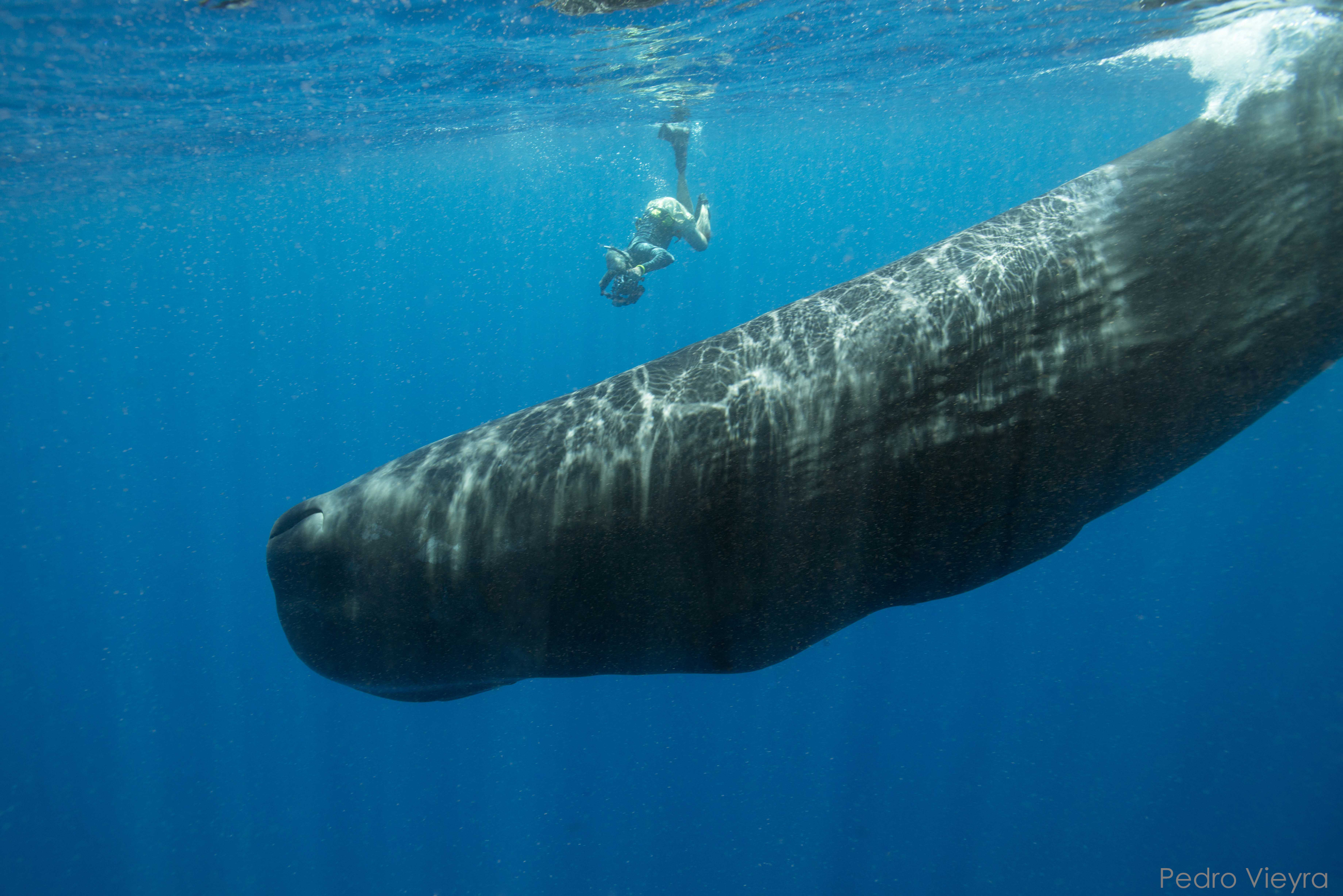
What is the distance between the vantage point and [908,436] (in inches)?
87.2

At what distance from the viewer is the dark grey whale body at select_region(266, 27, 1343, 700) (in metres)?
2.21

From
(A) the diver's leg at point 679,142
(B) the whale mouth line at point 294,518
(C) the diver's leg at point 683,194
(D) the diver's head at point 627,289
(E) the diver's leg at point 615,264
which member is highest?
(A) the diver's leg at point 679,142

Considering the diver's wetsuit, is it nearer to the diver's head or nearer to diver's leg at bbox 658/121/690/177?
the diver's head

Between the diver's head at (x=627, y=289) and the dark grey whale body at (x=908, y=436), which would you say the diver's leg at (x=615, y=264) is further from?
the dark grey whale body at (x=908, y=436)

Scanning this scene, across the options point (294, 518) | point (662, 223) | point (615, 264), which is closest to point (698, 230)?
point (662, 223)

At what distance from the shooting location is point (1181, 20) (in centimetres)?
1227

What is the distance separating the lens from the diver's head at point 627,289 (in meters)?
8.52

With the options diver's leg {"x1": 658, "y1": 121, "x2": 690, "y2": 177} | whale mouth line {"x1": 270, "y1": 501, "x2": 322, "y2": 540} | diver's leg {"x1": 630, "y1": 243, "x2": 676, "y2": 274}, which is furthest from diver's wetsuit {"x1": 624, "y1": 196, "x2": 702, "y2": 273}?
whale mouth line {"x1": 270, "y1": 501, "x2": 322, "y2": 540}

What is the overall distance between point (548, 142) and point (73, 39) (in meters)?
18.4

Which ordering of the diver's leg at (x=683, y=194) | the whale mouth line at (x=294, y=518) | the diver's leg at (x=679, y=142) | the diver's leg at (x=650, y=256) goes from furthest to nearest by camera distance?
the diver's leg at (x=679, y=142), the diver's leg at (x=683, y=194), the diver's leg at (x=650, y=256), the whale mouth line at (x=294, y=518)

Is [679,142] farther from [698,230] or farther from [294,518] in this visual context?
[294,518]

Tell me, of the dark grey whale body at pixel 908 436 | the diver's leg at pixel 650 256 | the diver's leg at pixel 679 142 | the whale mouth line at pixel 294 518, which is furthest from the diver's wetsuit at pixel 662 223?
the dark grey whale body at pixel 908 436

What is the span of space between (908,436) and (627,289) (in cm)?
684

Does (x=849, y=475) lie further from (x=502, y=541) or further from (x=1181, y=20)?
(x=1181, y=20)
